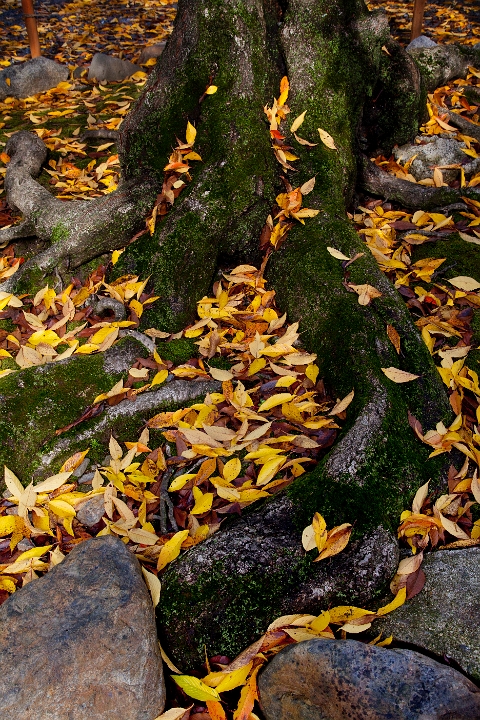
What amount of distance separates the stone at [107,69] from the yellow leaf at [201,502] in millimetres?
6446

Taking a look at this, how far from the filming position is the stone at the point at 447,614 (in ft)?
6.91

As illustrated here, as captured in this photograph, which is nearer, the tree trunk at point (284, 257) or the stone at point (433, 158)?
the tree trunk at point (284, 257)

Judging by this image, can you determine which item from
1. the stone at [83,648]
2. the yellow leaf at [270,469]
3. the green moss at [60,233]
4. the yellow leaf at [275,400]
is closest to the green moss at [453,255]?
the yellow leaf at [275,400]

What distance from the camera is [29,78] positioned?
728 cm

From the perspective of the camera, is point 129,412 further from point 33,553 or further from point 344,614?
point 344,614

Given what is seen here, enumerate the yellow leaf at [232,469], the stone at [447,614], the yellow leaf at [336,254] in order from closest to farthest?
the stone at [447,614] → the yellow leaf at [232,469] → the yellow leaf at [336,254]

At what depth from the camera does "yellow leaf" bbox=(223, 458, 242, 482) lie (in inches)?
106

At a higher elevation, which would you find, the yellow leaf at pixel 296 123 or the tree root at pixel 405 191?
the yellow leaf at pixel 296 123

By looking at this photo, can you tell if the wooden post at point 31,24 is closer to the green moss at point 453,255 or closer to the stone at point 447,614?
the green moss at point 453,255

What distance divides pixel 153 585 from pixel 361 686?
2.73 ft

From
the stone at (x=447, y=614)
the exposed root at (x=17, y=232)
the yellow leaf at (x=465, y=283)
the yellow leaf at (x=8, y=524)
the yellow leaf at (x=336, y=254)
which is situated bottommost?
the stone at (x=447, y=614)

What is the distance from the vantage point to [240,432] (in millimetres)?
2797

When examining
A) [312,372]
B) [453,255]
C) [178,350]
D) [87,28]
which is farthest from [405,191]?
[87,28]

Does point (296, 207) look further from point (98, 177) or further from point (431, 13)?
point (431, 13)
